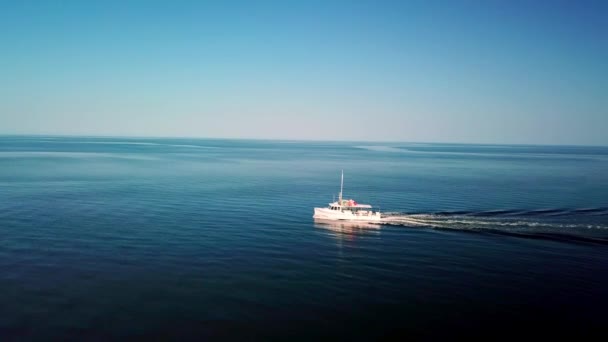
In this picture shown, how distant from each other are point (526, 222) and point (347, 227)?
3330 cm

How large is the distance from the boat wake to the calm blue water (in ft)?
1.29

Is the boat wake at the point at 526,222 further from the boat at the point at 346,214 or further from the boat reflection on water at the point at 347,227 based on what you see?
the boat reflection on water at the point at 347,227

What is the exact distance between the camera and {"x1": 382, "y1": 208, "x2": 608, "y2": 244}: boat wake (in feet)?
238

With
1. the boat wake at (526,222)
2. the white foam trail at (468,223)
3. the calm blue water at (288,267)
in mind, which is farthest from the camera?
the white foam trail at (468,223)

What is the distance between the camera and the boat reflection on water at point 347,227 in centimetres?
7588

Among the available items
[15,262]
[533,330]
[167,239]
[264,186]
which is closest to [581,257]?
[533,330]

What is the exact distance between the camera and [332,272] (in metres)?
54.4

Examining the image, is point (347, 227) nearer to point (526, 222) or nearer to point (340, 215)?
point (340, 215)

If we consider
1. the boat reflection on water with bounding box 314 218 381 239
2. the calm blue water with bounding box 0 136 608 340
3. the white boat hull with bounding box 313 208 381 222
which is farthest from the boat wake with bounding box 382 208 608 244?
the white boat hull with bounding box 313 208 381 222

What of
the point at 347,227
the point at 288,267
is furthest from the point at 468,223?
the point at 288,267

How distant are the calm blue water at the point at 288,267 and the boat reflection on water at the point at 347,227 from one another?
0.56 m

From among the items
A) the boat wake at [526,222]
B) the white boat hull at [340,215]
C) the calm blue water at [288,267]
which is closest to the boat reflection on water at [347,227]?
the calm blue water at [288,267]

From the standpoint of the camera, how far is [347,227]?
80.9 m

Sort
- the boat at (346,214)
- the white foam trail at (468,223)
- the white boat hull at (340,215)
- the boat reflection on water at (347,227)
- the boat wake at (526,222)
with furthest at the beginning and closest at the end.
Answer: the white boat hull at (340,215)
the boat at (346,214)
the white foam trail at (468,223)
the boat reflection on water at (347,227)
the boat wake at (526,222)
